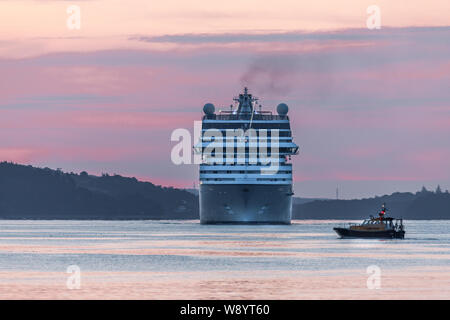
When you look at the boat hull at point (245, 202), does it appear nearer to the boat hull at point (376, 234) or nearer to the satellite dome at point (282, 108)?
the satellite dome at point (282, 108)

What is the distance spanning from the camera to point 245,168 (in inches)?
6344

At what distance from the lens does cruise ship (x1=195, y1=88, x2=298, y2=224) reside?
160 meters

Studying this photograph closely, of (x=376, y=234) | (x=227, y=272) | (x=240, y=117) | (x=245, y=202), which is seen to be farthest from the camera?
(x=240, y=117)

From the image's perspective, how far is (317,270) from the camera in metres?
72.6

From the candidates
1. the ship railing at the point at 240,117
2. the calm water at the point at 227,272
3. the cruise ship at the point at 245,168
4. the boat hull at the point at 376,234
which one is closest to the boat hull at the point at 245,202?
the cruise ship at the point at 245,168

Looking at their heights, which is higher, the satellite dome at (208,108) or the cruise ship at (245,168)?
the satellite dome at (208,108)

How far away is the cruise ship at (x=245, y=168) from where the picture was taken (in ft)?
526

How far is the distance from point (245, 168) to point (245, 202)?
5115mm

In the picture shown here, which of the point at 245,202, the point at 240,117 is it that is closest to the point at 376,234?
the point at 245,202

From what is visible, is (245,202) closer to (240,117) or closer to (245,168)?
(245,168)

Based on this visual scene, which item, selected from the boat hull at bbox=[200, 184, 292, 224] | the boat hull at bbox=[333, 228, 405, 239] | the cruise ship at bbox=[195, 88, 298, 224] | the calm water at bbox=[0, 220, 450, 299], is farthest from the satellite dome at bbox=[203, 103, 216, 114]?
the calm water at bbox=[0, 220, 450, 299]
